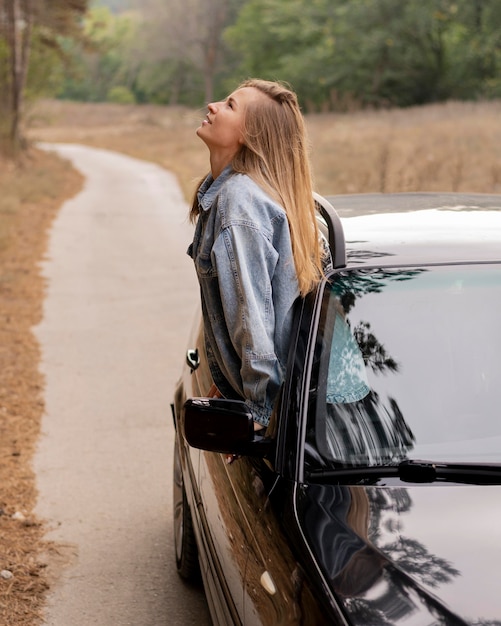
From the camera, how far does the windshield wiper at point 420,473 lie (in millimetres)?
2543

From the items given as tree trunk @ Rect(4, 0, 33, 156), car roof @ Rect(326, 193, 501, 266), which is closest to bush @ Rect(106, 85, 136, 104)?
tree trunk @ Rect(4, 0, 33, 156)

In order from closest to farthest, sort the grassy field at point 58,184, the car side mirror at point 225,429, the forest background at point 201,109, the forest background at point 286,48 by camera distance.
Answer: the car side mirror at point 225,429
the grassy field at point 58,184
the forest background at point 201,109
the forest background at point 286,48

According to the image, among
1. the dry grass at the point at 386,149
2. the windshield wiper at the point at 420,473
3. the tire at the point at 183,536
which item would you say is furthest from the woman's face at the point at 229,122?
the dry grass at the point at 386,149

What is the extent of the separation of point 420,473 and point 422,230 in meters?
0.99

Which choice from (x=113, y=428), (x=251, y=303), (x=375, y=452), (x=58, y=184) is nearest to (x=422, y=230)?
(x=251, y=303)

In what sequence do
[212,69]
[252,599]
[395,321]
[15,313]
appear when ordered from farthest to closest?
[212,69] → [15,313] → [395,321] → [252,599]

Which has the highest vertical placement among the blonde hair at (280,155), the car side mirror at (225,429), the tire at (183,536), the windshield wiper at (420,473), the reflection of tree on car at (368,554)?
the blonde hair at (280,155)

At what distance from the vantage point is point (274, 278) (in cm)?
289

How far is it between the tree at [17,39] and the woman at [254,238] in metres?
27.7

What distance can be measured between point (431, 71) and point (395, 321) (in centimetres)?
6158

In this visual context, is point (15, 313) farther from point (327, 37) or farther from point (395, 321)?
point (327, 37)

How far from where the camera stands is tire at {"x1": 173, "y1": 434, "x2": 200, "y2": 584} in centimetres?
412

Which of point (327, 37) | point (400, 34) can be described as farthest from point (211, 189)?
point (327, 37)

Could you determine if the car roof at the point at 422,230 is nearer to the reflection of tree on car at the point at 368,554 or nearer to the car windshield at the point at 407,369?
the car windshield at the point at 407,369
